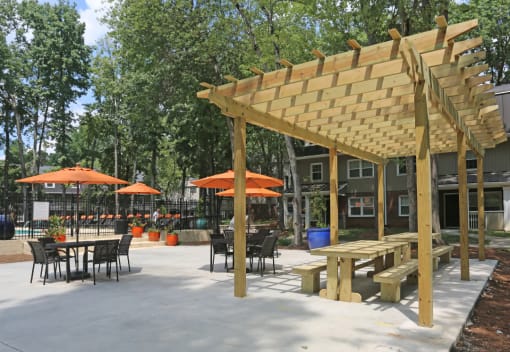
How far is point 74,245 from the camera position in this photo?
7855mm

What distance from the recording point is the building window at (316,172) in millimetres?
28797

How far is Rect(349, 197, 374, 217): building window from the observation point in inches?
1022

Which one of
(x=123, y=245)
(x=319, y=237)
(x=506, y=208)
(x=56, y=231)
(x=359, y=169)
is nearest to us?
(x=123, y=245)

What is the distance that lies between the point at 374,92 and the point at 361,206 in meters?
21.1

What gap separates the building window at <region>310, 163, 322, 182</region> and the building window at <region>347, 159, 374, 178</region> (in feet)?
7.76

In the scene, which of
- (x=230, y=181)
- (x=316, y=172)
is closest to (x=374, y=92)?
(x=230, y=181)

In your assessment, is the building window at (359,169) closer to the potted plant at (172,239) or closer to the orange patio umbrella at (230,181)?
the potted plant at (172,239)

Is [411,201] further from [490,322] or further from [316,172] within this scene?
[316,172]

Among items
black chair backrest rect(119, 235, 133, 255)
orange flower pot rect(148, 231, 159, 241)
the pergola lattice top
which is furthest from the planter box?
orange flower pot rect(148, 231, 159, 241)

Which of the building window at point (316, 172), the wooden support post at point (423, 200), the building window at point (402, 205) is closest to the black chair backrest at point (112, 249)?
the wooden support post at point (423, 200)

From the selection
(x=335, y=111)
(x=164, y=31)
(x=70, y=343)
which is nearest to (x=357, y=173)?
(x=164, y=31)

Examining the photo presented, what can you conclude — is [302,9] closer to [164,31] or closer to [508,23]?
[164,31]

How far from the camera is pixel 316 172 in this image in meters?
29.0

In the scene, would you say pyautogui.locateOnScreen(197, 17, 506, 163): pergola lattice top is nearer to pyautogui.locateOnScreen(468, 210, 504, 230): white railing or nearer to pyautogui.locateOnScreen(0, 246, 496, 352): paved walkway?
pyautogui.locateOnScreen(0, 246, 496, 352): paved walkway
